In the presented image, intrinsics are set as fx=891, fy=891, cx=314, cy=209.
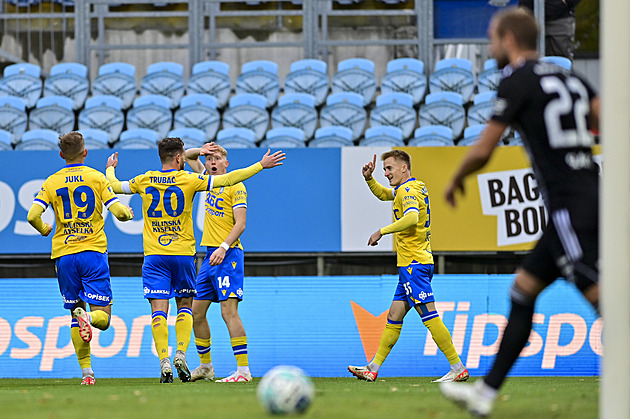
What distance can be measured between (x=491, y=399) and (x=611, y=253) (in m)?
0.99

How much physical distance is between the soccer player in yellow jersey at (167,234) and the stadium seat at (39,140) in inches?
233

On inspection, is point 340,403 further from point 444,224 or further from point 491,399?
point 444,224

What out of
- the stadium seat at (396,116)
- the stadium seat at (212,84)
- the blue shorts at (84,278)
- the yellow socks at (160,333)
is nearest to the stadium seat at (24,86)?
the stadium seat at (212,84)

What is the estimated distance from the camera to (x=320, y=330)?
406 inches

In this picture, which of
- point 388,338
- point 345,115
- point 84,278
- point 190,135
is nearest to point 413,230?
point 388,338

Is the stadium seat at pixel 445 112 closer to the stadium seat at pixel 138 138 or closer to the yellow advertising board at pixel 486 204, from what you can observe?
the yellow advertising board at pixel 486 204

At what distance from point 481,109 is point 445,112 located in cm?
56

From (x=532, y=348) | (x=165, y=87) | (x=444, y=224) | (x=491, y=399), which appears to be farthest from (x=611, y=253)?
(x=165, y=87)

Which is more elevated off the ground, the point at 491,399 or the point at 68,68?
the point at 68,68

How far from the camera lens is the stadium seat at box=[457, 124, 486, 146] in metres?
13.2

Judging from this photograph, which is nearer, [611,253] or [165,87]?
[611,253]

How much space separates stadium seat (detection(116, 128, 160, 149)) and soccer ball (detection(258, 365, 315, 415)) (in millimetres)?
9107

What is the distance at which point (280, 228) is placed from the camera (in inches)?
444

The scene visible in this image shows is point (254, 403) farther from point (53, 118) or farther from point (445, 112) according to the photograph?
point (53, 118)
